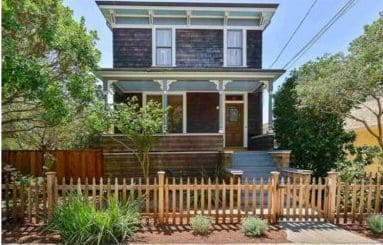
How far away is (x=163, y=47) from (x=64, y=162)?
7.70 metres

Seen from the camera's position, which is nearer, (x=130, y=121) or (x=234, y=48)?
(x=130, y=121)

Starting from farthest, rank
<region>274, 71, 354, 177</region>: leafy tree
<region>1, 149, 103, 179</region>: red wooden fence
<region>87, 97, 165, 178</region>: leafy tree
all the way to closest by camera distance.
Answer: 1. <region>274, 71, 354, 177</region>: leafy tree
2. <region>1, 149, 103, 179</region>: red wooden fence
3. <region>87, 97, 165, 178</region>: leafy tree

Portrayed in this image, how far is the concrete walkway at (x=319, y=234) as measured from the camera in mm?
6809

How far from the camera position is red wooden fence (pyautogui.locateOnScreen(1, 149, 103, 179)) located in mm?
11797

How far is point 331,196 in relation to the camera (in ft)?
26.4

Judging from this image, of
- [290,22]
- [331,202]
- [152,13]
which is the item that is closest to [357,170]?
[331,202]

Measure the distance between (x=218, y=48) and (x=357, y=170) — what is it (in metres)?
9.28

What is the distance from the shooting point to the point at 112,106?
1161 cm

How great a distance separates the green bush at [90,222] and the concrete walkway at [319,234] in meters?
3.57

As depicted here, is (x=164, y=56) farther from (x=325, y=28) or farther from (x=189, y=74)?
(x=325, y=28)

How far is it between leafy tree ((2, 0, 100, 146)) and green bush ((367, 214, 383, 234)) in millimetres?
7900

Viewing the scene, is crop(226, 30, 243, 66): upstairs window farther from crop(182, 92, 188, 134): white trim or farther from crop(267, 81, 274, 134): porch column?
crop(182, 92, 188, 134): white trim

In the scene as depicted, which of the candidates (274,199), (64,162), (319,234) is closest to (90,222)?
(274,199)

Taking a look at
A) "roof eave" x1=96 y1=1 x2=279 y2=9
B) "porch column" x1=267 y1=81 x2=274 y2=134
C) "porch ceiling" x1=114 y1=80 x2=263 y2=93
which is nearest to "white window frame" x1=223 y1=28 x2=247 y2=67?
"roof eave" x1=96 y1=1 x2=279 y2=9
